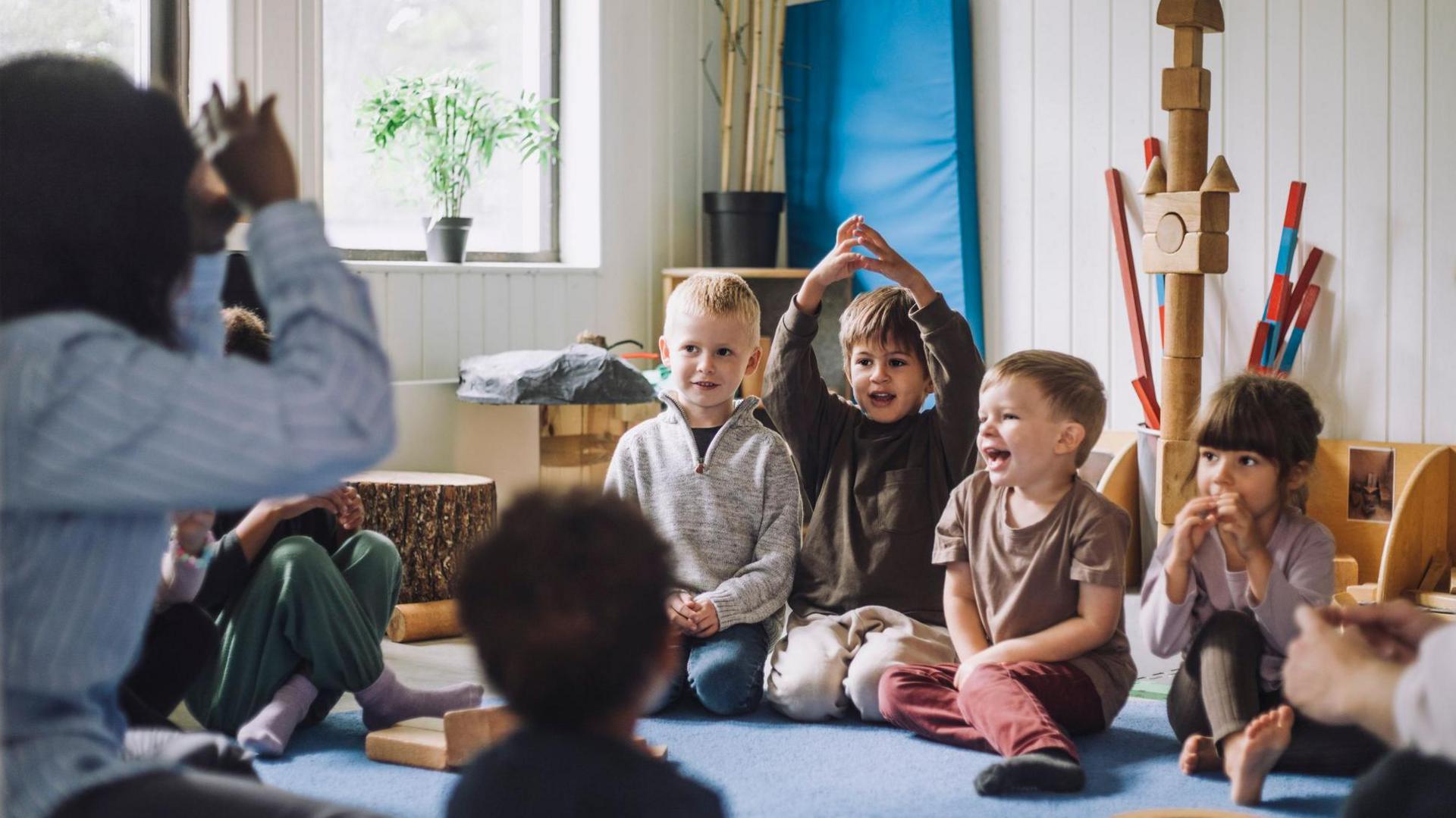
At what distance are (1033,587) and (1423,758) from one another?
980 millimetres

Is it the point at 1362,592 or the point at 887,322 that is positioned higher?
the point at 887,322

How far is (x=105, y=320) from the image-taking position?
66 centimetres

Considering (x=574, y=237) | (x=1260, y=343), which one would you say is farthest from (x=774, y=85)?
(x=1260, y=343)

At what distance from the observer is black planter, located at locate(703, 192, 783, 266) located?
360 cm

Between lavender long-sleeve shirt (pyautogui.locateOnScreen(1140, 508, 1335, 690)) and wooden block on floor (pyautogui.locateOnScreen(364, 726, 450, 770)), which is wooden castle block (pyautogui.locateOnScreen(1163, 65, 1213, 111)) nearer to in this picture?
lavender long-sleeve shirt (pyautogui.locateOnScreen(1140, 508, 1335, 690))

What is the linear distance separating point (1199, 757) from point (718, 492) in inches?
28.0

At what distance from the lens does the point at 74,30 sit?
0.79 m

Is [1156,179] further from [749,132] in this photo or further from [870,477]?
[749,132]

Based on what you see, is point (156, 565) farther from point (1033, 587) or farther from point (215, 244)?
point (1033, 587)

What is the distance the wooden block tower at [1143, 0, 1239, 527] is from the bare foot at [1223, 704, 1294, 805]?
779 millimetres

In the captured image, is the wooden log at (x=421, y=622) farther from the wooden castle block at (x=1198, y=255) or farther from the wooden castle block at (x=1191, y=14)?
the wooden castle block at (x=1191, y=14)

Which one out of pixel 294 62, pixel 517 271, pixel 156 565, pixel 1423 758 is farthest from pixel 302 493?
pixel 517 271

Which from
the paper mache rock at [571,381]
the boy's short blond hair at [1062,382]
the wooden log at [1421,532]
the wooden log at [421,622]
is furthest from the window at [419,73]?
the wooden log at [1421,532]

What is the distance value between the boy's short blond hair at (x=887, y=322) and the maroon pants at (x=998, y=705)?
45cm
